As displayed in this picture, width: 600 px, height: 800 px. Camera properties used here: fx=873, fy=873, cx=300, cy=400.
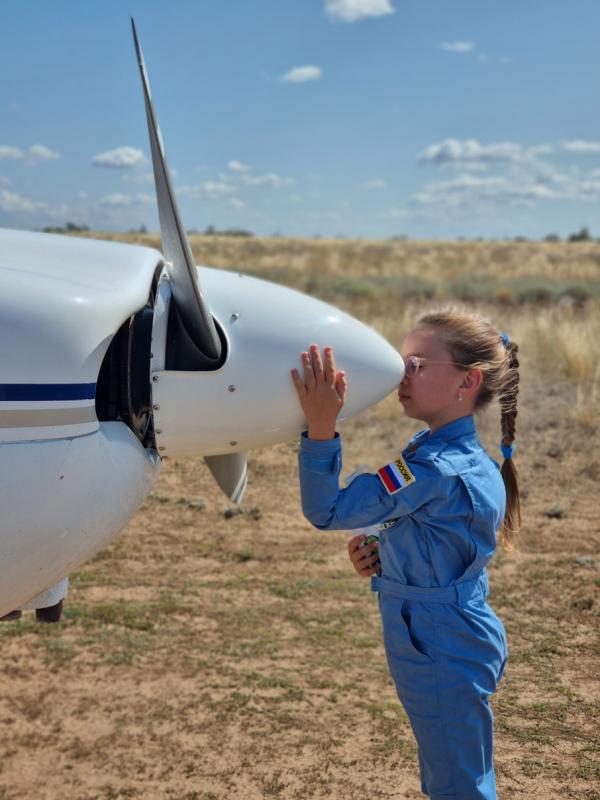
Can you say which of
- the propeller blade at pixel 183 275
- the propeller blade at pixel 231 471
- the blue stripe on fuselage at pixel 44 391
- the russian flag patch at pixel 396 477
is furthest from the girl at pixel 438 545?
the propeller blade at pixel 231 471

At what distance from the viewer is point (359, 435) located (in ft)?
30.1

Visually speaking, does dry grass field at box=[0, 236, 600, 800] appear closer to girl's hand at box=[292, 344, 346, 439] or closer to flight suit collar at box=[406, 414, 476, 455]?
flight suit collar at box=[406, 414, 476, 455]

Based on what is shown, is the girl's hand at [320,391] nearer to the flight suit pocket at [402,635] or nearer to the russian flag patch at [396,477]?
the russian flag patch at [396,477]

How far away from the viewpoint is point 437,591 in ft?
7.58

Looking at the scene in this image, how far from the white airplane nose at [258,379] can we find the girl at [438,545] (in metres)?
0.07

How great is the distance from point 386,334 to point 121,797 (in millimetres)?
9790

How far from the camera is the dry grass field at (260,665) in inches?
138

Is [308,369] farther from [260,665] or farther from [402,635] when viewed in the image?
[260,665]

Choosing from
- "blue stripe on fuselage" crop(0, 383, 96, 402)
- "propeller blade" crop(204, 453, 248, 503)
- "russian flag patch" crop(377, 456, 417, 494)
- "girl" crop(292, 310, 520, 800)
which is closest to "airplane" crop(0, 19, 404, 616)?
"blue stripe on fuselage" crop(0, 383, 96, 402)

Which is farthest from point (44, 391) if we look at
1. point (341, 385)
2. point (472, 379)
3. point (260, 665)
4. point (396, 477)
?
point (260, 665)

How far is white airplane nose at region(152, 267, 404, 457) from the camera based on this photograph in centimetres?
241

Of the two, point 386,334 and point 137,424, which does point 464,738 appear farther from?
point 386,334

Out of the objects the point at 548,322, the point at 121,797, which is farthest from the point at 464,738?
the point at 548,322

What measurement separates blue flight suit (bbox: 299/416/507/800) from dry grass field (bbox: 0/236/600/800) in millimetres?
1199
